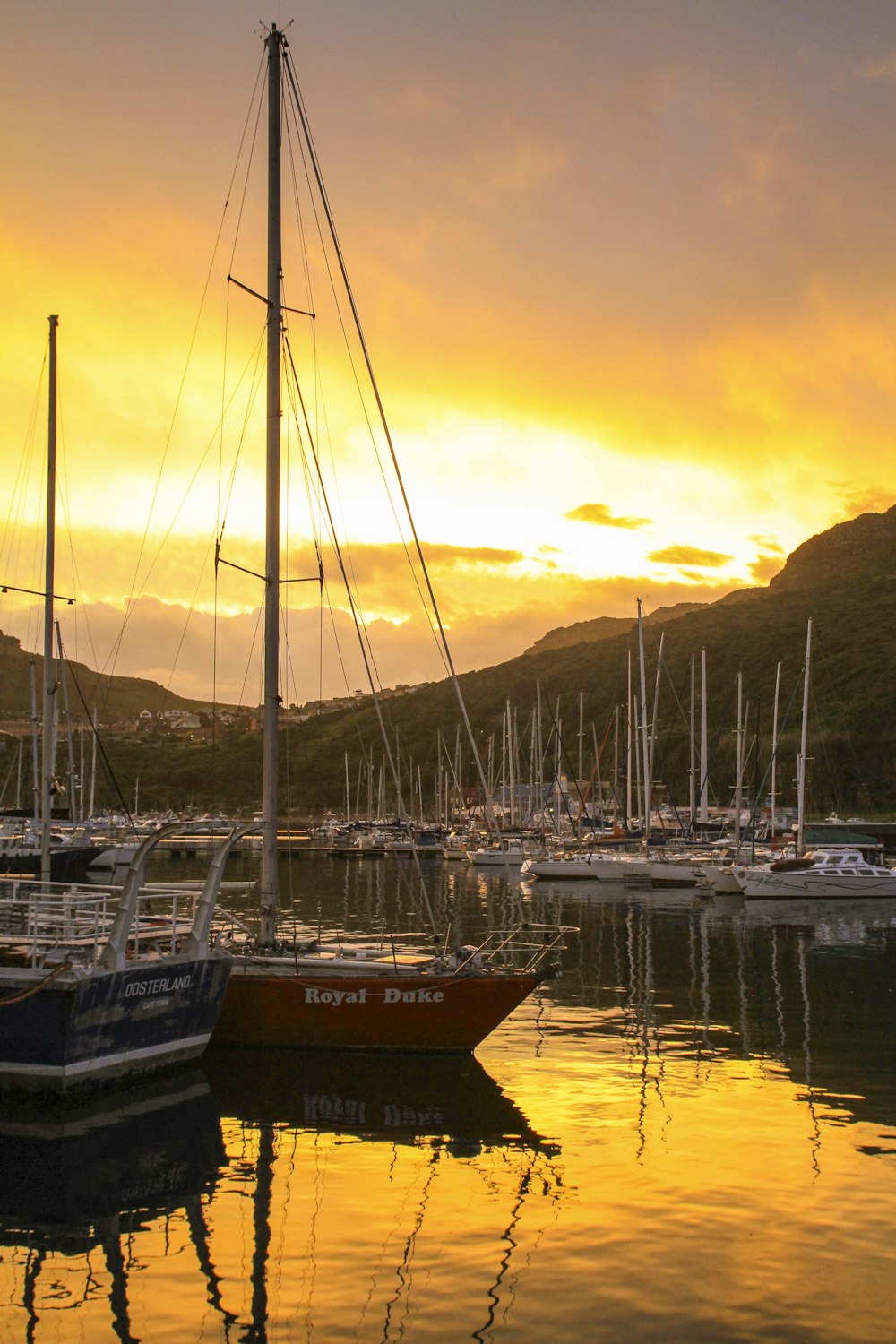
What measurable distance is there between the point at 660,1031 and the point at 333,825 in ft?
360

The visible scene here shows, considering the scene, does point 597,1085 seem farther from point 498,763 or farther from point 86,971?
point 498,763

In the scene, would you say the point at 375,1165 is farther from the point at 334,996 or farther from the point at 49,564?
the point at 49,564

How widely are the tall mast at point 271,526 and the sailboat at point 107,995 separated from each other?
152 centimetres

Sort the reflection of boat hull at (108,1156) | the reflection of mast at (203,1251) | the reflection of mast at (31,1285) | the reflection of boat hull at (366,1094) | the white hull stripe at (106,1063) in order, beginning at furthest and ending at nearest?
the reflection of boat hull at (366,1094), the white hull stripe at (106,1063), the reflection of boat hull at (108,1156), the reflection of mast at (203,1251), the reflection of mast at (31,1285)

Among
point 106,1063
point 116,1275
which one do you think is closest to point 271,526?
point 106,1063

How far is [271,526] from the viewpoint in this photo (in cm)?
2236

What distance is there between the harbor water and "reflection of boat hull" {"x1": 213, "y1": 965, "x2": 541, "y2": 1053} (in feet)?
1.70

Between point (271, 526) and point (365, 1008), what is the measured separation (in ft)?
29.4

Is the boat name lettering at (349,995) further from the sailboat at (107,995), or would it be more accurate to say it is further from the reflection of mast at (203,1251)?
the reflection of mast at (203,1251)

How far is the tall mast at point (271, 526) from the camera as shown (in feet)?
70.6

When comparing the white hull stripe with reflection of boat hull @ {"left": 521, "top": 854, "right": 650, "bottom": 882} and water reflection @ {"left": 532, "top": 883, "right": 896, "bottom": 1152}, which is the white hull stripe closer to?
water reflection @ {"left": 532, "top": 883, "right": 896, "bottom": 1152}

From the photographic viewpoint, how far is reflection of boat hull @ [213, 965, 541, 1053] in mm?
19859

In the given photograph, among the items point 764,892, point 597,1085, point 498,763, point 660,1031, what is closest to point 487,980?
point 597,1085

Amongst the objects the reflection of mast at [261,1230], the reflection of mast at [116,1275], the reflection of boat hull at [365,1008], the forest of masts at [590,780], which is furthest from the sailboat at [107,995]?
the forest of masts at [590,780]
